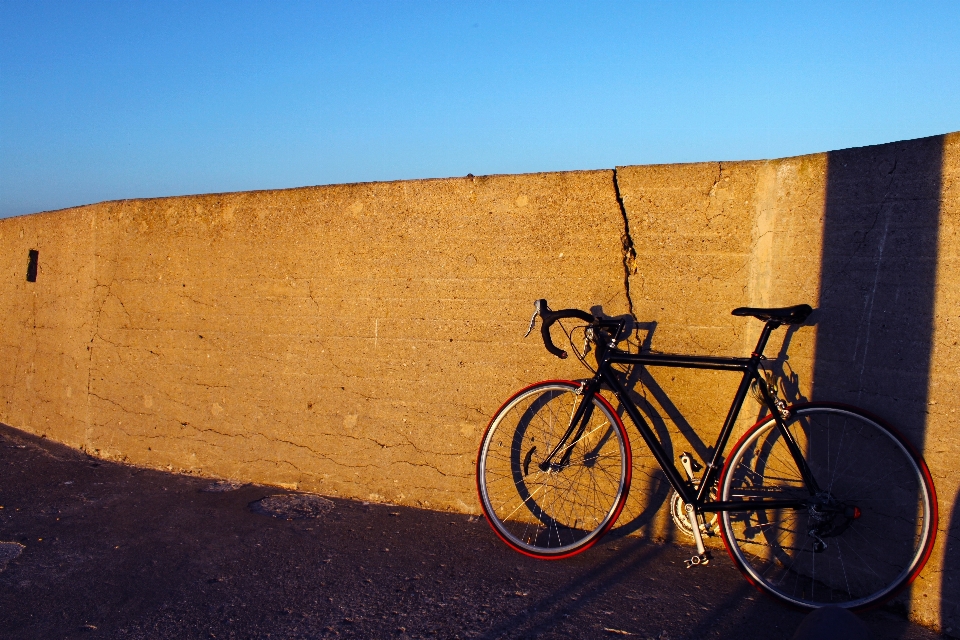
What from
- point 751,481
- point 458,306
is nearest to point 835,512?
point 751,481

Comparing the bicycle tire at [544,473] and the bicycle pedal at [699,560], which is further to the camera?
the bicycle tire at [544,473]

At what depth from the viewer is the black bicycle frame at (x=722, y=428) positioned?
330 cm

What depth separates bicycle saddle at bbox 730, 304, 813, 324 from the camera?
3238mm

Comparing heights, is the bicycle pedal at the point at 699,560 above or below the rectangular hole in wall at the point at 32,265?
below

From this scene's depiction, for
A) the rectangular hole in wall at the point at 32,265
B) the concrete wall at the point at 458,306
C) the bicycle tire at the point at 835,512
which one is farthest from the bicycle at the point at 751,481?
the rectangular hole in wall at the point at 32,265

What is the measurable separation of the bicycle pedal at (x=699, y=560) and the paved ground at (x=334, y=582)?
1.7 inches

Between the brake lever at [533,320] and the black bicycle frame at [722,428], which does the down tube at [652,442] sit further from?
the brake lever at [533,320]

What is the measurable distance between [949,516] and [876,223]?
1248mm

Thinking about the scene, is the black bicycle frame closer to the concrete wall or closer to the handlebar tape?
the handlebar tape

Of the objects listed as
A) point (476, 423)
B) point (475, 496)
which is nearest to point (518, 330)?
point (476, 423)

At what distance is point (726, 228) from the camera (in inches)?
149

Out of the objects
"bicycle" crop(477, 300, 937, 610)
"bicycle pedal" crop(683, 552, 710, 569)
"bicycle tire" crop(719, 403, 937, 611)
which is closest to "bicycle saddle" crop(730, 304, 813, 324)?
"bicycle" crop(477, 300, 937, 610)

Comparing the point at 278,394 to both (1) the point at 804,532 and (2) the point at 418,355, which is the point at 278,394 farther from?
(1) the point at 804,532

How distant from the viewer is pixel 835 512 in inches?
126
